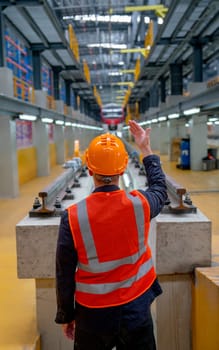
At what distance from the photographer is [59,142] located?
58.6 ft

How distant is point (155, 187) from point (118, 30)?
1860 centimetres

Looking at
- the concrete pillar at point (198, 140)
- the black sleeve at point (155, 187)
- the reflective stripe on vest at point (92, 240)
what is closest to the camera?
the reflective stripe on vest at point (92, 240)

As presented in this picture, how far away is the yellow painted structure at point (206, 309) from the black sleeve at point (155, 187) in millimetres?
838

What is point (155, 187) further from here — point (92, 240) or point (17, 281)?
point (17, 281)

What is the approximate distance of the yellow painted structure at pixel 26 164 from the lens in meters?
11.6

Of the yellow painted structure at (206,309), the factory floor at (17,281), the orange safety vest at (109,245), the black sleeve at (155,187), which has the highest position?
the black sleeve at (155,187)

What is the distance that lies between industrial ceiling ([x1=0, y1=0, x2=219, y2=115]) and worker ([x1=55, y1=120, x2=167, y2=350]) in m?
6.83

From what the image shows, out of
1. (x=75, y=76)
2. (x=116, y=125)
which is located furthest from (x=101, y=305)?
(x=116, y=125)

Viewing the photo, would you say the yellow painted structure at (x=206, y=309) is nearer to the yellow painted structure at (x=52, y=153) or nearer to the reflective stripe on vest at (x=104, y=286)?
the reflective stripe on vest at (x=104, y=286)

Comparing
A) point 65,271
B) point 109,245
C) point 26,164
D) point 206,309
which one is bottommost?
point 206,309

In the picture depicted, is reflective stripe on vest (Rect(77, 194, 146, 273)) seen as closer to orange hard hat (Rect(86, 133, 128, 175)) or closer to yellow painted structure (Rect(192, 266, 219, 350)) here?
orange hard hat (Rect(86, 133, 128, 175))

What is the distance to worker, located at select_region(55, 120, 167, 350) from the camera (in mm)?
1778

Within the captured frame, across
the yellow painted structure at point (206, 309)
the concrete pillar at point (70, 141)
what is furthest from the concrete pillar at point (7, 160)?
the concrete pillar at point (70, 141)

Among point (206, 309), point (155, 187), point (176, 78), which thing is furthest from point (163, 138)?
point (155, 187)
